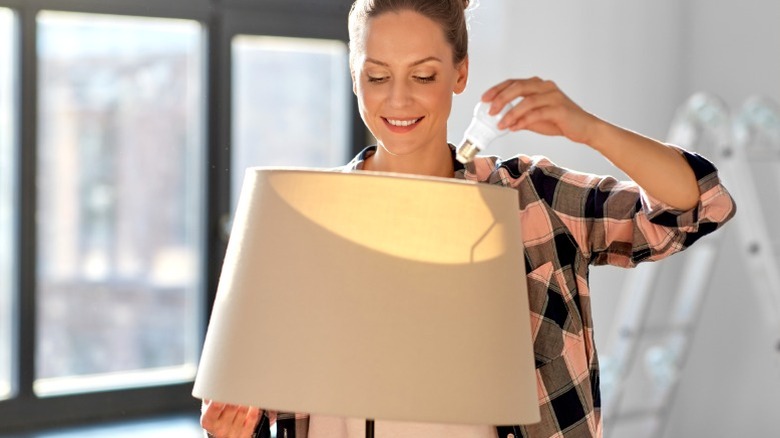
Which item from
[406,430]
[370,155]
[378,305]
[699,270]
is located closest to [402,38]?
[370,155]

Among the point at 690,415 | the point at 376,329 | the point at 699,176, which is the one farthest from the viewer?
the point at 690,415

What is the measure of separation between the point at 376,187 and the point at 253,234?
11 centimetres

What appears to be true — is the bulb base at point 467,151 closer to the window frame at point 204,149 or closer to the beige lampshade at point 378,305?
the beige lampshade at point 378,305

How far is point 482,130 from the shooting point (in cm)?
120

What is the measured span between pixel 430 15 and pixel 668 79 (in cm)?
323

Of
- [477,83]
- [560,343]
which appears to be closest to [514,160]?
[560,343]

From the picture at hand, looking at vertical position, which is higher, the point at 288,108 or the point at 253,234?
the point at 288,108

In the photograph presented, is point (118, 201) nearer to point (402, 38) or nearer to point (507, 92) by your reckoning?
point (402, 38)

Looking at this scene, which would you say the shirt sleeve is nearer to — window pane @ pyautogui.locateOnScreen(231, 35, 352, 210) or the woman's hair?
the woman's hair

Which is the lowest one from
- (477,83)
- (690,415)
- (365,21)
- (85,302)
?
(690,415)

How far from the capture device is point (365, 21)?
4.47 feet

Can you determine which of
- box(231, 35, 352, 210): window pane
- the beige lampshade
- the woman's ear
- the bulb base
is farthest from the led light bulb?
box(231, 35, 352, 210): window pane

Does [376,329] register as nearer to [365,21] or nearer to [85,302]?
[365,21]

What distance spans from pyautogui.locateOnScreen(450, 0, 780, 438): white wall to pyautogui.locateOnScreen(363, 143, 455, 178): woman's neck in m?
2.48
